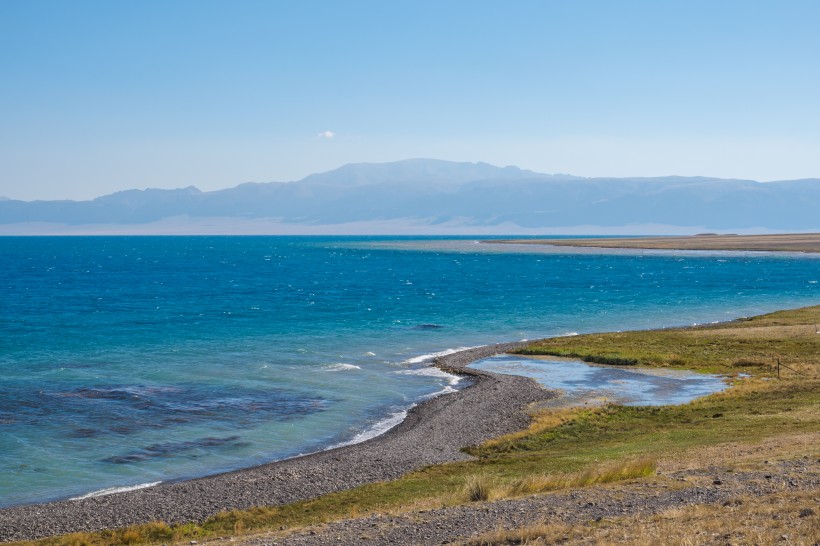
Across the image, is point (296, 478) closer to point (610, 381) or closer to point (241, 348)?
point (610, 381)

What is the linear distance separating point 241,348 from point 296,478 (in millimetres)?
37793

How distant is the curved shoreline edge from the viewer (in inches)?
998

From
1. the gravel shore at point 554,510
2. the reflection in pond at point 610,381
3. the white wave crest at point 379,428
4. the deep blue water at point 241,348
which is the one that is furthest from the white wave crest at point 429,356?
the gravel shore at point 554,510

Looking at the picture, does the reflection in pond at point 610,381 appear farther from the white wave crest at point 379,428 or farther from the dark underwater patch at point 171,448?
the dark underwater patch at point 171,448

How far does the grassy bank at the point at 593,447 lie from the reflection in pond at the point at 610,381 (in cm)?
209

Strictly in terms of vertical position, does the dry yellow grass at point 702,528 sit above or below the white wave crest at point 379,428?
above

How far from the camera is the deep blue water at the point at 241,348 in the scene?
1385 inches

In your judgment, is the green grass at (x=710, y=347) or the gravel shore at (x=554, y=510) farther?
the green grass at (x=710, y=347)

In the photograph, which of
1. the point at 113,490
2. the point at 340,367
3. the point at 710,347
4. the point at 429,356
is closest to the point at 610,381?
the point at 710,347

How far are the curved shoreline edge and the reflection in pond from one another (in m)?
4.92

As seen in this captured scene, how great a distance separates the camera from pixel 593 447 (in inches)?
1234

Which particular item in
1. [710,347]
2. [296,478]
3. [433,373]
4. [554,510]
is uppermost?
[554,510]

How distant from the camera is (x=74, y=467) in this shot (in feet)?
105

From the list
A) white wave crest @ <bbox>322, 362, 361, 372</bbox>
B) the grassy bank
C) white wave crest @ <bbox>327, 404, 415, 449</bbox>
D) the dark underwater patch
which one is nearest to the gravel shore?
the grassy bank
